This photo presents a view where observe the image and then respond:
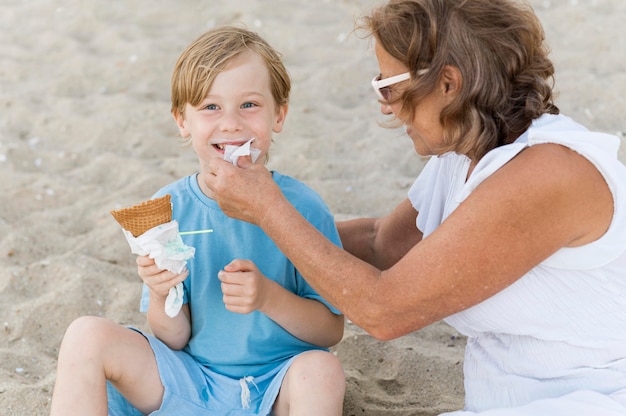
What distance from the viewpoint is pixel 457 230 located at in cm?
216

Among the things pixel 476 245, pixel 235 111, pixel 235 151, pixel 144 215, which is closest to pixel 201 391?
pixel 144 215

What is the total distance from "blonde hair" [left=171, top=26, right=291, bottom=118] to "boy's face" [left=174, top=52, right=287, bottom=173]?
0.07ft

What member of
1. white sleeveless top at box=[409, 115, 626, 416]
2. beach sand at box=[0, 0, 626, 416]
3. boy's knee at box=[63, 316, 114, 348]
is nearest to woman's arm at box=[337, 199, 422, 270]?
beach sand at box=[0, 0, 626, 416]

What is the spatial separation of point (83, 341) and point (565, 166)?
1.43 metres

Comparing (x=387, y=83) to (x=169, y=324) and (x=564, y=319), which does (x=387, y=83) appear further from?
(x=169, y=324)

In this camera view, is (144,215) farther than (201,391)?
No

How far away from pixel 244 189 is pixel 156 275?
1.20 ft

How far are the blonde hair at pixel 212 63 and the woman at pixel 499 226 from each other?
0.33m

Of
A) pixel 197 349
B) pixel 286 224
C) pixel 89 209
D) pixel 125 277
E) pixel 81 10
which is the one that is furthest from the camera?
pixel 81 10

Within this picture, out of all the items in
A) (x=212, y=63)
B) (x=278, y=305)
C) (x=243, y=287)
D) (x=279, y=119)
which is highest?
(x=212, y=63)

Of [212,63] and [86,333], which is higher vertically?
[212,63]

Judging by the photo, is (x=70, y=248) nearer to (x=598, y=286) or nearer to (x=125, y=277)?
(x=125, y=277)

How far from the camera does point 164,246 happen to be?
7.86 feet

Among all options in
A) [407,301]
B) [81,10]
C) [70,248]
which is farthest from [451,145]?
[81,10]
